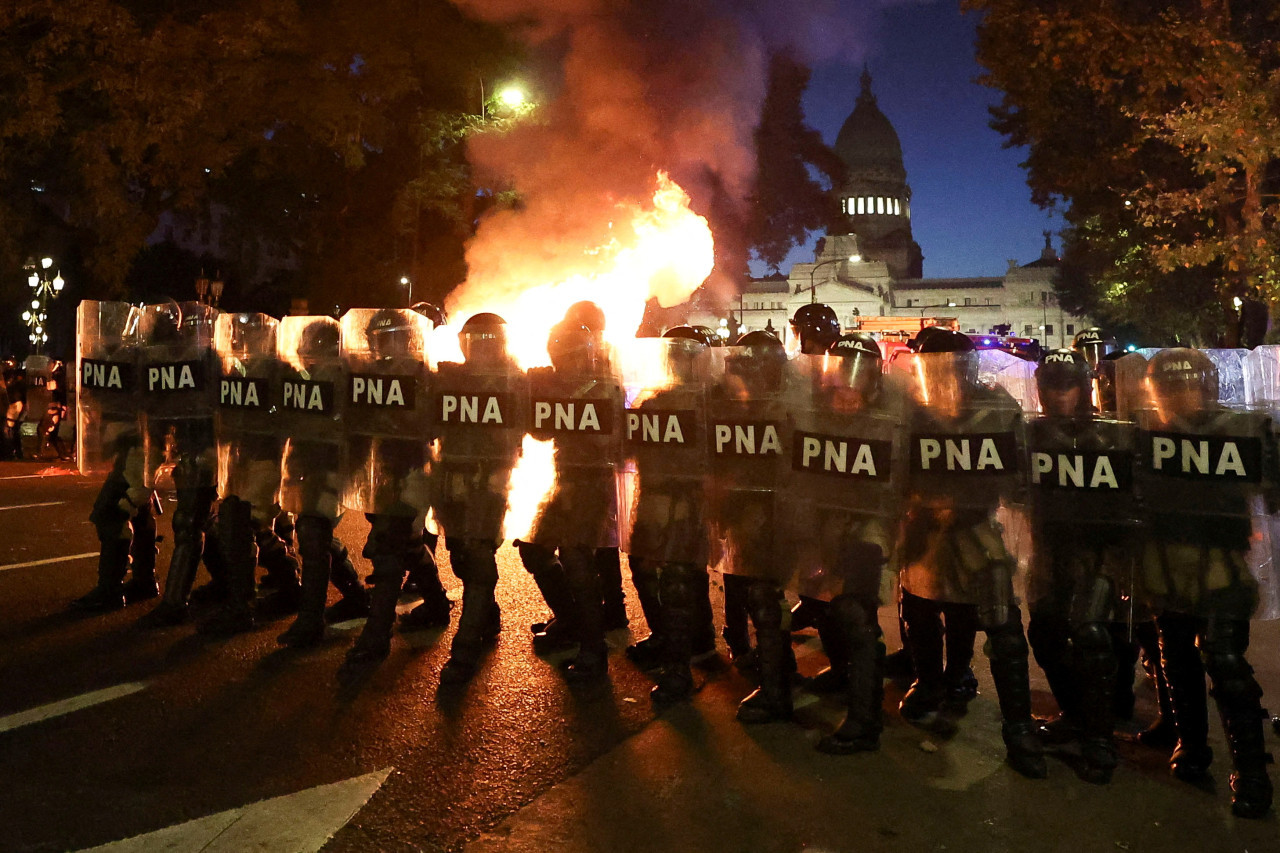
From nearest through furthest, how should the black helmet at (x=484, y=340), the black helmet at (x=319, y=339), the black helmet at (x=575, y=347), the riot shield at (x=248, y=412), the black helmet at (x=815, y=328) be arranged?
the black helmet at (x=575, y=347)
the black helmet at (x=484, y=340)
the black helmet at (x=815, y=328)
the black helmet at (x=319, y=339)
the riot shield at (x=248, y=412)

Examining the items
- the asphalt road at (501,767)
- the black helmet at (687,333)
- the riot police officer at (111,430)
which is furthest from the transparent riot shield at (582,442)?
the riot police officer at (111,430)

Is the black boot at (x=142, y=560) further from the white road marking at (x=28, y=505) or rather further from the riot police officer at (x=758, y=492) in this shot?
the white road marking at (x=28, y=505)

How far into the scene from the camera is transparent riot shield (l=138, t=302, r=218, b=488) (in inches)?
252

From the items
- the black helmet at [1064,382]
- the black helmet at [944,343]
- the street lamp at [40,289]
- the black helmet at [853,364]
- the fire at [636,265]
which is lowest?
the black helmet at [1064,382]

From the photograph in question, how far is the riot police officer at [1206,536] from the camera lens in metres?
3.97

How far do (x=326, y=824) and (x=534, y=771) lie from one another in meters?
0.88

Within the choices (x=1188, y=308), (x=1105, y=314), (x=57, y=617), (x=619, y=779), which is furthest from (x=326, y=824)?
(x=1105, y=314)

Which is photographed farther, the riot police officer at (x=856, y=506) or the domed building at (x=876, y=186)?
the domed building at (x=876, y=186)

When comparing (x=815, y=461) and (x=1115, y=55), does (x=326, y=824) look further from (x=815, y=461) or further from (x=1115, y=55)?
(x=1115, y=55)

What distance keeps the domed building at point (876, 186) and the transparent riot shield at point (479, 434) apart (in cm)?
10134

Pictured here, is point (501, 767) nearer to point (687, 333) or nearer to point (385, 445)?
point (385, 445)

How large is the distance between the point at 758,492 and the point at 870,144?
107918 mm

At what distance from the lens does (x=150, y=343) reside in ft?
21.4

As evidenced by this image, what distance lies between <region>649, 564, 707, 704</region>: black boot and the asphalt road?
11 centimetres
